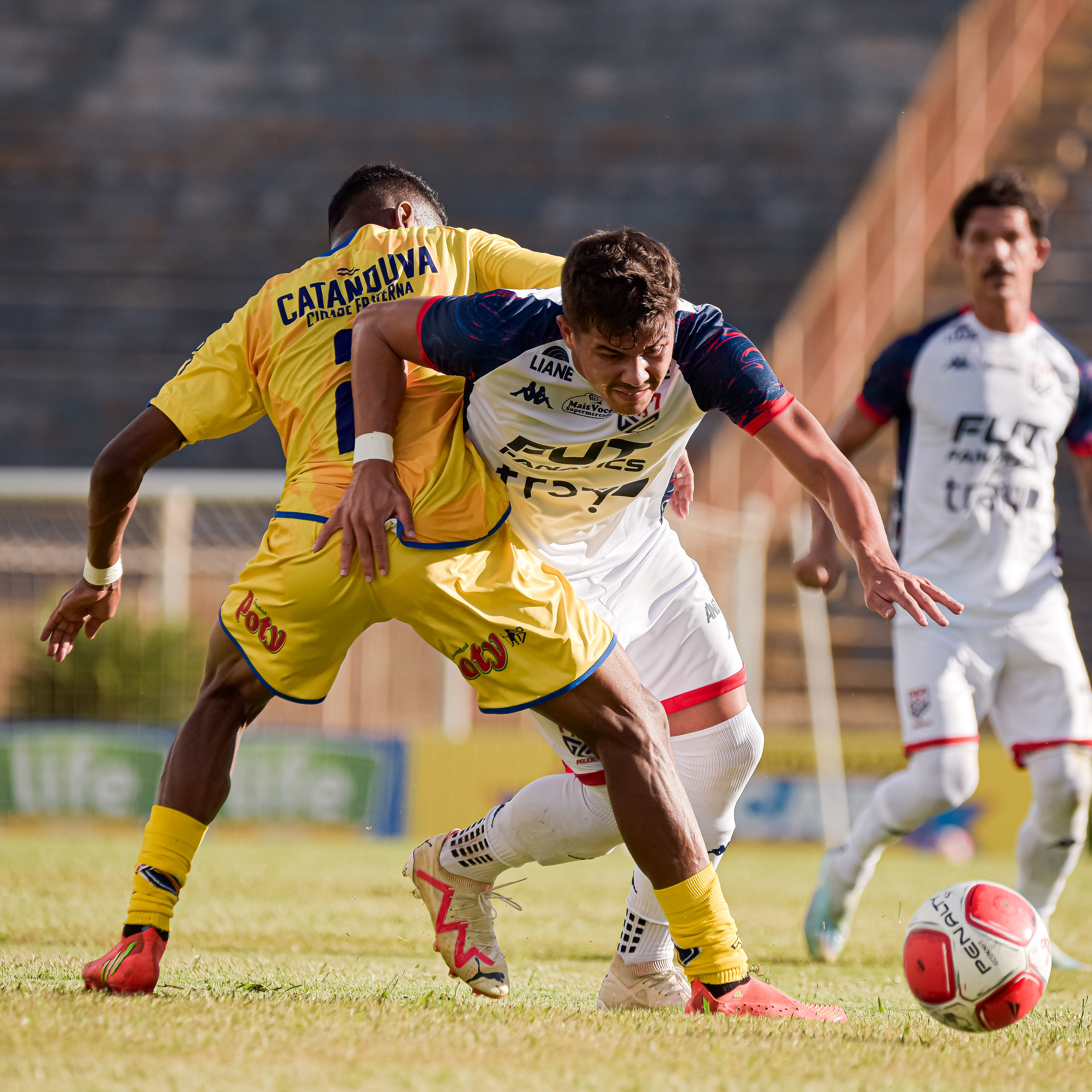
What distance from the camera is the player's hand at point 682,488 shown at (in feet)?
15.8

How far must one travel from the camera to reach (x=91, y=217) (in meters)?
21.8

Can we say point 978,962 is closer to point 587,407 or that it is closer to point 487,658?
point 487,658

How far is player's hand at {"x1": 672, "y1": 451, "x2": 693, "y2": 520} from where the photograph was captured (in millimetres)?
4816

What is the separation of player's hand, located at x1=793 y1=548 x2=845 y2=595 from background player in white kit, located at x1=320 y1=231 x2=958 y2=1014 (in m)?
0.94

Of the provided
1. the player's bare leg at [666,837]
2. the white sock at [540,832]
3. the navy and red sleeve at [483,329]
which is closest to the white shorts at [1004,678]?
the white sock at [540,832]

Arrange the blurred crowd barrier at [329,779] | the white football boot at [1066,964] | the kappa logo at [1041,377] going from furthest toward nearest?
the blurred crowd barrier at [329,779], the kappa logo at [1041,377], the white football boot at [1066,964]

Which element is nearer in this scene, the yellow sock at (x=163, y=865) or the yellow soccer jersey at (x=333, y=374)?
the yellow sock at (x=163, y=865)

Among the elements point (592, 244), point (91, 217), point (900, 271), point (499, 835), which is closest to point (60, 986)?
point (499, 835)

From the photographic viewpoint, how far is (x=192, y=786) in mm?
4012

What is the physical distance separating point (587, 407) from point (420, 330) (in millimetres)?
474

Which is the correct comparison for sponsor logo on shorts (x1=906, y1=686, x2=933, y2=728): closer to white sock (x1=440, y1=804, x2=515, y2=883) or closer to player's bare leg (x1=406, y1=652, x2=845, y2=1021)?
white sock (x1=440, y1=804, x2=515, y2=883)

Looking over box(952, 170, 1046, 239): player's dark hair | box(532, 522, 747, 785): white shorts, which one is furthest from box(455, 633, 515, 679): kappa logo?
box(952, 170, 1046, 239): player's dark hair

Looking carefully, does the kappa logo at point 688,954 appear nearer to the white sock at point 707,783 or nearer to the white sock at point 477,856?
the white sock at point 707,783

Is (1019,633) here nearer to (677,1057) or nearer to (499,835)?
(499,835)
